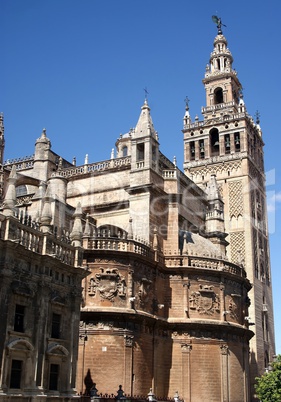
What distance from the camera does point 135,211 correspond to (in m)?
33.2

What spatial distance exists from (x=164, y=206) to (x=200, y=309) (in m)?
6.84

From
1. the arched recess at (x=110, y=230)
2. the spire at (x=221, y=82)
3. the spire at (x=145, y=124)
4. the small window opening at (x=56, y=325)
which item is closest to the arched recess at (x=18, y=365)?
the small window opening at (x=56, y=325)

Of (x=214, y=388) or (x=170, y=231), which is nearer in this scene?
(x=214, y=388)

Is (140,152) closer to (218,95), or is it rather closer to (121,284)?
(121,284)

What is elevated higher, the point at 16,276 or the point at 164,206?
the point at 164,206

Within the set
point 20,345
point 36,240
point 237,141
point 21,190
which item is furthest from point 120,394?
point 237,141

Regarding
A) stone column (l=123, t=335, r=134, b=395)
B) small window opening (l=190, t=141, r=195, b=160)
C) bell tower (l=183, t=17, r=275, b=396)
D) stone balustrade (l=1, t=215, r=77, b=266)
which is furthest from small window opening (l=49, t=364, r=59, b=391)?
small window opening (l=190, t=141, r=195, b=160)

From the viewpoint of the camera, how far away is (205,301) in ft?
108

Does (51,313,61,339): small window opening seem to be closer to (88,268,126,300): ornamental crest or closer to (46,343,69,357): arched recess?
(46,343,69,357): arched recess

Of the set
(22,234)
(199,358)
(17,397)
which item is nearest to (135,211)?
(199,358)

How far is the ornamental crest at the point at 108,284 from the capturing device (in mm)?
28625

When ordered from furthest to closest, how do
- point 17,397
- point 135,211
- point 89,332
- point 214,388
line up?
point 135,211, point 214,388, point 89,332, point 17,397

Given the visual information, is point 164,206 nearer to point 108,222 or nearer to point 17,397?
point 108,222

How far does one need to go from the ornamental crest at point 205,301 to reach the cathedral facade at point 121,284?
0.06 metres
